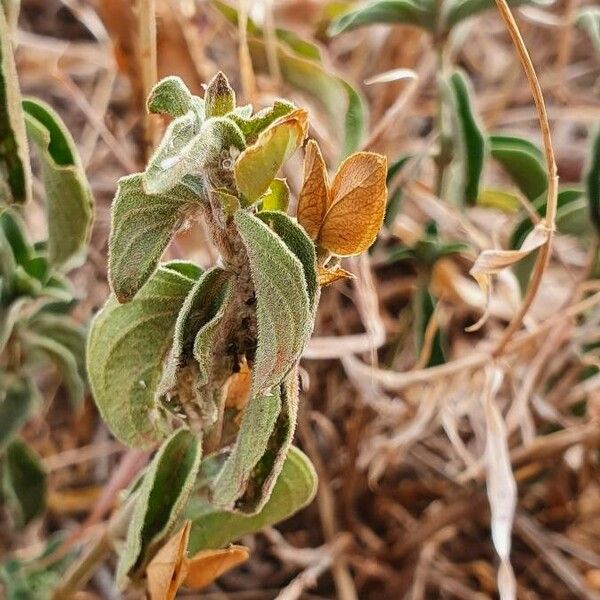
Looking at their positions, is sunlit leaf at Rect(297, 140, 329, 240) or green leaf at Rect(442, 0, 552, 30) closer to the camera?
sunlit leaf at Rect(297, 140, 329, 240)

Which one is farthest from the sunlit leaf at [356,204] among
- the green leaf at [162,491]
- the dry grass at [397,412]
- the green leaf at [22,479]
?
the green leaf at [22,479]

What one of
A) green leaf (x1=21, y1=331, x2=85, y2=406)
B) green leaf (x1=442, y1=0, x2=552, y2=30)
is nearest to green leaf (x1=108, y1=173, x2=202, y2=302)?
green leaf (x1=21, y1=331, x2=85, y2=406)

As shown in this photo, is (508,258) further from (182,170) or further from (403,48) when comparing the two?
(403,48)

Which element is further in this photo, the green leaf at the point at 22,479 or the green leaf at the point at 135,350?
the green leaf at the point at 22,479

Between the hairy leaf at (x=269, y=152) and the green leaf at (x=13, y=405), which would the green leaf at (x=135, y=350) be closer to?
the hairy leaf at (x=269, y=152)

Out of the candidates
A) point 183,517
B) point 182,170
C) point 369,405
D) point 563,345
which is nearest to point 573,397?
point 563,345

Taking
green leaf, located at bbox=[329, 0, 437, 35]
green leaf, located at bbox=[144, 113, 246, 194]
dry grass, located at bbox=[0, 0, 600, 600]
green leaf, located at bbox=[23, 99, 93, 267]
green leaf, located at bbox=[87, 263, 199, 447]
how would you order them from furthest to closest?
dry grass, located at bbox=[0, 0, 600, 600] → green leaf, located at bbox=[329, 0, 437, 35] → green leaf, located at bbox=[23, 99, 93, 267] → green leaf, located at bbox=[87, 263, 199, 447] → green leaf, located at bbox=[144, 113, 246, 194]

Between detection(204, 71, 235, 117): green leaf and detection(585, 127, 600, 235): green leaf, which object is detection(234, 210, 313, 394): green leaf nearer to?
detection(204, 71, 235, 117): green leaf
